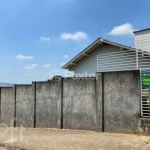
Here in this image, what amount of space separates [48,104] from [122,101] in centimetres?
384

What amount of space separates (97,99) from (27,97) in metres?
4.40

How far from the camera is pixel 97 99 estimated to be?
7953mm

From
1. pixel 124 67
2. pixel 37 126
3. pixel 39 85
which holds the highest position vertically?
pixel 124 67

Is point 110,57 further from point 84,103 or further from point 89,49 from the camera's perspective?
point 84,103

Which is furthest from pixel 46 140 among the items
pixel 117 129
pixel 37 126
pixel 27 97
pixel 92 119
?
pixel 27 97

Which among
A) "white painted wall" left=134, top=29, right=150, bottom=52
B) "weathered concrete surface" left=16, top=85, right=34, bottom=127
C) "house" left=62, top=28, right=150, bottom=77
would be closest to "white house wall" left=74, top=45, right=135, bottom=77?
"house" left=62, top=28, right=150, bottom=77

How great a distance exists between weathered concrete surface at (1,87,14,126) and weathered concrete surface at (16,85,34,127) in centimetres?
59

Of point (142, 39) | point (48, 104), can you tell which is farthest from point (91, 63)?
point (48, 104)

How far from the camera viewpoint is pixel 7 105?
11844 millimetres

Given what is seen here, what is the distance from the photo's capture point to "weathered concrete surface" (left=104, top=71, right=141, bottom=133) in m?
7.06

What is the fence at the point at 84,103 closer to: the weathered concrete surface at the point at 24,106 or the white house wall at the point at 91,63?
the weathered concrete surface at the point at 24,106

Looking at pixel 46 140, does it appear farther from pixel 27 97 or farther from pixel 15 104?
pixel 15 104

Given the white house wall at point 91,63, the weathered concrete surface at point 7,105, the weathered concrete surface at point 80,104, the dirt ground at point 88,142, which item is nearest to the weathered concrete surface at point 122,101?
the dirt ground at point 88,142

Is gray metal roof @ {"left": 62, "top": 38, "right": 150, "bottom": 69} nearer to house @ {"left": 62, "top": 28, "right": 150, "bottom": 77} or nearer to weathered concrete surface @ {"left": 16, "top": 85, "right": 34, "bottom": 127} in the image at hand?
house @ {"left": 62, "top": 28, "right": 150, "bottom": 77}
